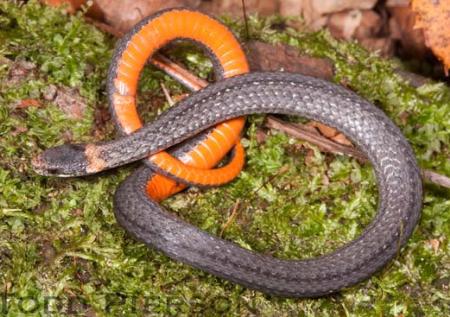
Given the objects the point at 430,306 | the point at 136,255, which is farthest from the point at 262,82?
the point at 430,306

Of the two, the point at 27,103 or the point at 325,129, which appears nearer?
the point at 27,103

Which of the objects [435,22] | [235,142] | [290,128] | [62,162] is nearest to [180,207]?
[235,142]

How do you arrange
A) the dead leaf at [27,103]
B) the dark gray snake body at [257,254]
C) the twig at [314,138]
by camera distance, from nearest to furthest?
the dark gray snake body at [257,254], the dead leaf at [27,103], the twig at [314,138]

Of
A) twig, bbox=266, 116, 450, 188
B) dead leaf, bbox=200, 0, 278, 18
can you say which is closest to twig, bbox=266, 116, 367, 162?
twig, bbox=266, 116, 450, 188

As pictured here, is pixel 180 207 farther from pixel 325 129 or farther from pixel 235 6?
pixel 235 6

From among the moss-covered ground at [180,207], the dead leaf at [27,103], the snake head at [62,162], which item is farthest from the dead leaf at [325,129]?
the dead leaf at [27,103]

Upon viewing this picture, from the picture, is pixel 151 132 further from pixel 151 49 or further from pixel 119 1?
pixel 119 1

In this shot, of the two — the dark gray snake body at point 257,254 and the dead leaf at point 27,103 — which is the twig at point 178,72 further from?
the dead leaf at point 27,103
